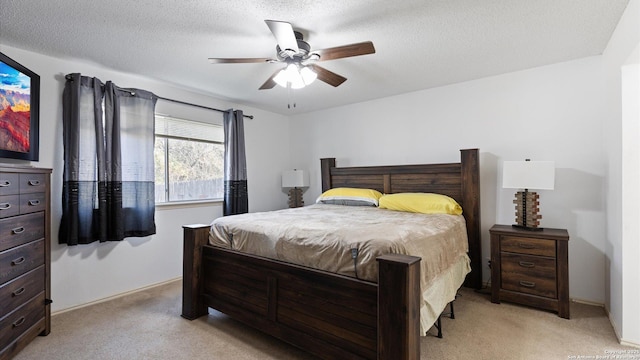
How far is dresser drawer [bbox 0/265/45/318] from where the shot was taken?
1928 mm

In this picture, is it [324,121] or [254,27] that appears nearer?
A: [254,27]

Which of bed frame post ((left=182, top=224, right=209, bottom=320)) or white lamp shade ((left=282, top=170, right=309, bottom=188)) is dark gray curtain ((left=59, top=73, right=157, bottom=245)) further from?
white lamp shade ((left=282, top=170, right=309, bottom=188))

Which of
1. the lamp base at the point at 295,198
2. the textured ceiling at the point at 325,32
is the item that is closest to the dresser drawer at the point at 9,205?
the textured ceiling at the point at 325,32

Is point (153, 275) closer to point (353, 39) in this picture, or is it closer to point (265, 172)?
point (265, 172)

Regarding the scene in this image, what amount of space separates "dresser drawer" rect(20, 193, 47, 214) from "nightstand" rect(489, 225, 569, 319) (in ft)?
12.9

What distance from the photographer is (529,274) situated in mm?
2795

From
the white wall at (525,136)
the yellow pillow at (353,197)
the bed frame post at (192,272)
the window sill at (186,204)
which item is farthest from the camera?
the yellow pillow at (353,197)

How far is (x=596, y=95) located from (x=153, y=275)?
200 inches

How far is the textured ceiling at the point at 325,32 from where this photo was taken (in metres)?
2.02

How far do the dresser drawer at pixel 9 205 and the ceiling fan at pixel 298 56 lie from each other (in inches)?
65.1

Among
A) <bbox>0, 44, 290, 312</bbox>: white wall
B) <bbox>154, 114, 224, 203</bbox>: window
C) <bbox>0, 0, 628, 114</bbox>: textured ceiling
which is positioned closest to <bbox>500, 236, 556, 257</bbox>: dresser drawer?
<bbox>0, 0, 628, 114</bbox>: textured ceiling

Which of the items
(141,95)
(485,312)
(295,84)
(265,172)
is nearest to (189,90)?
(141,95)

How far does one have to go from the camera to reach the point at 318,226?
2.26 meters

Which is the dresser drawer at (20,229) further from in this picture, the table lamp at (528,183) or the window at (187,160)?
the table lamp at (528,183)
